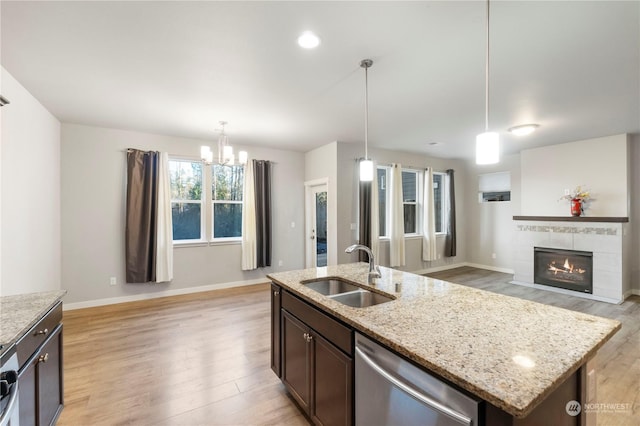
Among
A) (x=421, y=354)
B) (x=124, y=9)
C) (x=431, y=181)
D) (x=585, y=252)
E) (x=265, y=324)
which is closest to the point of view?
(x=421, y=354)

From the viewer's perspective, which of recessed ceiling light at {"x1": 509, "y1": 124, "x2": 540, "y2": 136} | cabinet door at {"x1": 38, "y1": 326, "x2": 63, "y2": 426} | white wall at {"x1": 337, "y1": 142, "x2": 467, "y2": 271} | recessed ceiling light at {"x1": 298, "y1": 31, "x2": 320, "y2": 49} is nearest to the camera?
cabinet door at {"x1": 38, "y1": 326, "x2": 63, "y2": 426}

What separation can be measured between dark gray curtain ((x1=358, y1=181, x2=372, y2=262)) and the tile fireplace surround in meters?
3.18

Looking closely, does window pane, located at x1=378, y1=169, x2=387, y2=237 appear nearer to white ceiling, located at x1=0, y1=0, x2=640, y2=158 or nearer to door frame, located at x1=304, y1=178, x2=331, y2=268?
door frame, located at x1=304, y1=178, x2=331, y2=268

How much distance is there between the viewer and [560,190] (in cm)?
539

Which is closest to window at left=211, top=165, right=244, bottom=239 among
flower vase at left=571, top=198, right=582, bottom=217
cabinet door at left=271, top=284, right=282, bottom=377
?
cabinet door at left=271, top=284, right=282, bottom=377

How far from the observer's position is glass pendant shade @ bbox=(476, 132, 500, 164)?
5.70 ft

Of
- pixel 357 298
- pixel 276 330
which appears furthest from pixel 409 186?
pixel 276 330

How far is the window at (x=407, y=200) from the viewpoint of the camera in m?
6.11

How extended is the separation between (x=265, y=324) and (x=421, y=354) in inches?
→ 115

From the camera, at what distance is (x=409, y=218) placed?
665cm

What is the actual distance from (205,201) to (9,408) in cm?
430

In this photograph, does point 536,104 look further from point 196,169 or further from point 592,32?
point 196,169

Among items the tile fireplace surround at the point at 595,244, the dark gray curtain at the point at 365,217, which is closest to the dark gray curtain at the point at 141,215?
the dark gray curtain at the point at 365,217

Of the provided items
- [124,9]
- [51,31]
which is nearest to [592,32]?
[124,9]
